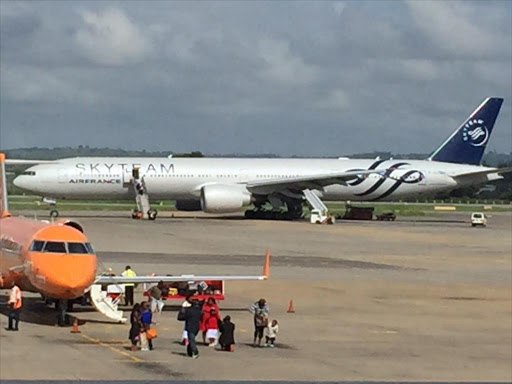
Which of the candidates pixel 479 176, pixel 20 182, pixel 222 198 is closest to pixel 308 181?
pixel 222 198

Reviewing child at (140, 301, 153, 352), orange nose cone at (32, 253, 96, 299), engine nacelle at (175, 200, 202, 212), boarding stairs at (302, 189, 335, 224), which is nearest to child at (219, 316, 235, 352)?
child at (140, 301, 153, 352)

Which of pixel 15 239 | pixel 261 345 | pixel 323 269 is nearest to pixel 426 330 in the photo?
pixel 261 345

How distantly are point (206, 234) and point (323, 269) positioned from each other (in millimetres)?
20139

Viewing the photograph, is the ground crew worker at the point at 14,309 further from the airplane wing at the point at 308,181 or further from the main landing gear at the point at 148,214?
the airplane wing at the point at 308,181

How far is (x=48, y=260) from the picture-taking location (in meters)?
30.4

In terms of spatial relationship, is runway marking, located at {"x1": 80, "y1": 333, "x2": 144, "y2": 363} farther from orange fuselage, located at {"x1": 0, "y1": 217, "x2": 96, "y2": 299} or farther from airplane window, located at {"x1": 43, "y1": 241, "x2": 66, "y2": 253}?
airplane window, located at {"x1": 43, "y1": 241, "x2": 66, "y2": 253}

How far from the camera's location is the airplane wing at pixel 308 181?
80625 mm

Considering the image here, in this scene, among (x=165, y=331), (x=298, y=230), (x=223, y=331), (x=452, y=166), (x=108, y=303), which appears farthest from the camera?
(x=452, y=166)

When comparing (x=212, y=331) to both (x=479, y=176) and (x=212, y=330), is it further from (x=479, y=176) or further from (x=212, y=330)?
(x=479, y=176)

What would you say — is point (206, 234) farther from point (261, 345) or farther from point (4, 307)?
point (261, 345)

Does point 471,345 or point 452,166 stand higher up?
point 452,166

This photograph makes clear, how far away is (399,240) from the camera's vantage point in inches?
2628

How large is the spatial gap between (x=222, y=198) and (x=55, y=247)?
4768 centimetres

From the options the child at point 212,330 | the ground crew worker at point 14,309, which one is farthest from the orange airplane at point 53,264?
the child at point 212,330
